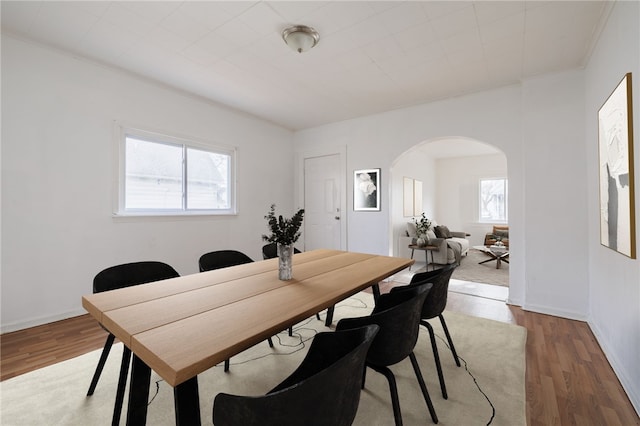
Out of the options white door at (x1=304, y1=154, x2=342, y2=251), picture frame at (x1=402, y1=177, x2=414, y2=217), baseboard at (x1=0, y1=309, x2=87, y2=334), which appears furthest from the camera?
picture frame at (x1=402, y1=177, x2=414, y2=217)

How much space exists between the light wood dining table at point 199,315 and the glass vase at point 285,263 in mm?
44

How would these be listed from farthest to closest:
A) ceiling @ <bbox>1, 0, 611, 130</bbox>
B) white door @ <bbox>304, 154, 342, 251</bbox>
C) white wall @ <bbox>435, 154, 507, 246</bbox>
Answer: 1. white wall @ <bbox>435, 154, 507, 246</bbox>
2. white door @ <bbox>304, 154, 342, 251</bbox>
3. ceiling @ <bbox>1, 0, 611, 130</bbox>

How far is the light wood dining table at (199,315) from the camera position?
2.85 ft

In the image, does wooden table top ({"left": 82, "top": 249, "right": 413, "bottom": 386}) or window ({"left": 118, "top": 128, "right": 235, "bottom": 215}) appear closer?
wooden table top ({"left": 82, "top": 249, "right": 413, "bottom": 386})

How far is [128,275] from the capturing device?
185 centimetres

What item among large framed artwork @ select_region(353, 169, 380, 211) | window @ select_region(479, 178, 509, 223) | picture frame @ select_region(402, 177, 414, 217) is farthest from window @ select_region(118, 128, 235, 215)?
window @ select_region(479, 178, 509, 223)

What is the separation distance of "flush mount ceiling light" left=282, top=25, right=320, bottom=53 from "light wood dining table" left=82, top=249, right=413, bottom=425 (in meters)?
1.93

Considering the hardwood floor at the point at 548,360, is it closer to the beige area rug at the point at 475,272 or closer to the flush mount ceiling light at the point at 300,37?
the beige area rug at the point at 475,272

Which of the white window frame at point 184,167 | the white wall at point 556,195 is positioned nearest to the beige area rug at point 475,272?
the white wall at point 556,195

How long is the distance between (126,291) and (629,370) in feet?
9.82

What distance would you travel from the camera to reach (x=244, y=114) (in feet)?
14.7

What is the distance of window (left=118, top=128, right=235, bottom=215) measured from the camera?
329 centimetres

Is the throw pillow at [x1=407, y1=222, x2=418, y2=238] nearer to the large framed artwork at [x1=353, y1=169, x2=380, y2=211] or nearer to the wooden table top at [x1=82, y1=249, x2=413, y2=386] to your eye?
the large framed artwork at [x1=353, y1=169, x2=380, y2=211]

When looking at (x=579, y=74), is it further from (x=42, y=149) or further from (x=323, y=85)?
(x=42, y=149)
